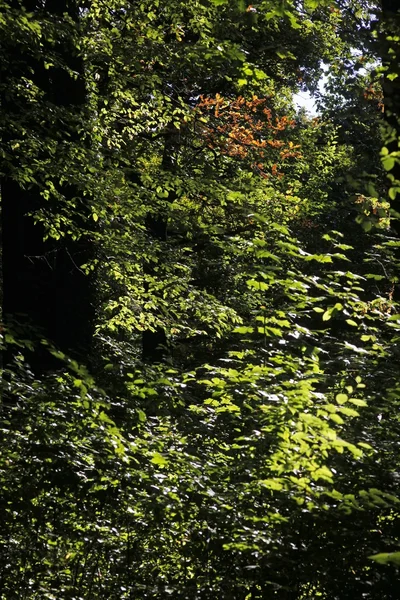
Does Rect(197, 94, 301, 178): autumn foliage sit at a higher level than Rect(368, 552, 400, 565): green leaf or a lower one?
higher

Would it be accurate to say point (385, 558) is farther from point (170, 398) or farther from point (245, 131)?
point (245, 131)

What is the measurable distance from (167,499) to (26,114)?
5.15 m

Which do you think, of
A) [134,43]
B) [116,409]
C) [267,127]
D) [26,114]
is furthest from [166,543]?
[267,127]

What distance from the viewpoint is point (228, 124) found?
14.0m

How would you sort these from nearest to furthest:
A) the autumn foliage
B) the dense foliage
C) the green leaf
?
the green leaf, the dense foliage, the autumn foliage

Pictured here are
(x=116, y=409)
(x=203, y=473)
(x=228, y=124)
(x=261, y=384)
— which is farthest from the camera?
(x=228, y=124)

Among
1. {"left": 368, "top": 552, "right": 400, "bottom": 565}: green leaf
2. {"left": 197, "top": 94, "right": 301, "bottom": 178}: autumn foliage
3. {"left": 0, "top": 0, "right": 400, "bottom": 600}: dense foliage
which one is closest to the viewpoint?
{"left": 368, "top": 552, "right": 400, "bottom": 565}: green leaf

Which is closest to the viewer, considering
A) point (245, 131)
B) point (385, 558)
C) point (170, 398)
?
point (385, 558)

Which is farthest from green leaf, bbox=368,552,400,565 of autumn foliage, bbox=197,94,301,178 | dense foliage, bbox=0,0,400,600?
autumn foliage, bbox=197,94,301,178

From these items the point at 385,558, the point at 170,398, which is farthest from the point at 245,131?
the point at 385,558

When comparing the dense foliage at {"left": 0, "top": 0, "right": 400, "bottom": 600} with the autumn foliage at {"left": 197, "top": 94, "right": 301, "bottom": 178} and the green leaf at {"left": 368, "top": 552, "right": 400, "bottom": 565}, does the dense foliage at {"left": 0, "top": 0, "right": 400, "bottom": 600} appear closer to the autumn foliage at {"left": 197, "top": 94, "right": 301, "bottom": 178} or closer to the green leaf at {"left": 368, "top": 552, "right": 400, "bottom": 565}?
the green leaf at {"left": 368, "top": 552, "right": 400, "bottom": 565}

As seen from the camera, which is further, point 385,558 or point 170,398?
point 170,398

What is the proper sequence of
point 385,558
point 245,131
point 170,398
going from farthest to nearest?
point 245,131 → point 170,398 → point 385,558

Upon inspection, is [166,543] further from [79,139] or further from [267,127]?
[267,127]
